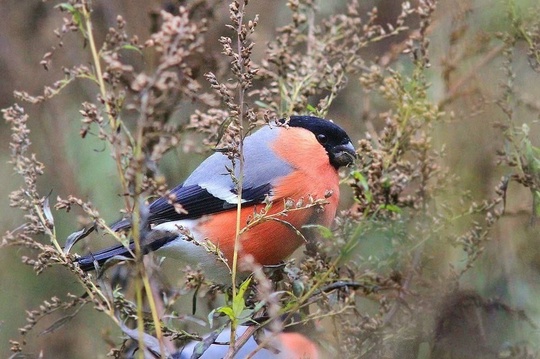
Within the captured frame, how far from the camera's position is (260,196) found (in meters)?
2.51

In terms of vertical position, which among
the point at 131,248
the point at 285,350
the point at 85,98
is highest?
the point at 85,98

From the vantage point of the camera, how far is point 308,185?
2.60 meters

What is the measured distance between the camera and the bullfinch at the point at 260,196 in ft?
7.69

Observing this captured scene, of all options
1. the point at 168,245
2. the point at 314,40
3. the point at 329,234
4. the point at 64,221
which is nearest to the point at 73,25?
the point at 329,234

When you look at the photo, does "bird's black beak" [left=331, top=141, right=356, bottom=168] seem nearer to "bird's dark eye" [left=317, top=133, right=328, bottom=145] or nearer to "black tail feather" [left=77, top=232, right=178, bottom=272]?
"bird's dark eye" [left=317, top=133, right=328, bottom=145]

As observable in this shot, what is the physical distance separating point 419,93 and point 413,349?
89cm

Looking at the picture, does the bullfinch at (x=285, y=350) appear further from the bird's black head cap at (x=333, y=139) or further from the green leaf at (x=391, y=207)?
the bird's black head cap at (x=333, y=139)

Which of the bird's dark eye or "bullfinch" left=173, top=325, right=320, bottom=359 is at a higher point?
the bird's dark eye

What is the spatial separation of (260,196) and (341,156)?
0.28m

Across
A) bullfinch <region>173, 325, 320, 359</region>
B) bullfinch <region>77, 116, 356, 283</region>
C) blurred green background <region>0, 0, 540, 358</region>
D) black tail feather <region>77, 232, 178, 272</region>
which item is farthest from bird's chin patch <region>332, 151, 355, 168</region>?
bullfinch <region>173, 325, 320, 359</region>

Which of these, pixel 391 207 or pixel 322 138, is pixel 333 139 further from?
pixel 391 207

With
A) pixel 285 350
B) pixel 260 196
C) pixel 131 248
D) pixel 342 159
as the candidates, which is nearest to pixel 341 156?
pixel 342 159

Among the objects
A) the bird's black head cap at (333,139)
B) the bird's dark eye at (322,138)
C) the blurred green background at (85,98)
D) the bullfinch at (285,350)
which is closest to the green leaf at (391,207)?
the blurred green background at (85,98)

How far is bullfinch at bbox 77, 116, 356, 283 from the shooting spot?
234 centimetres
